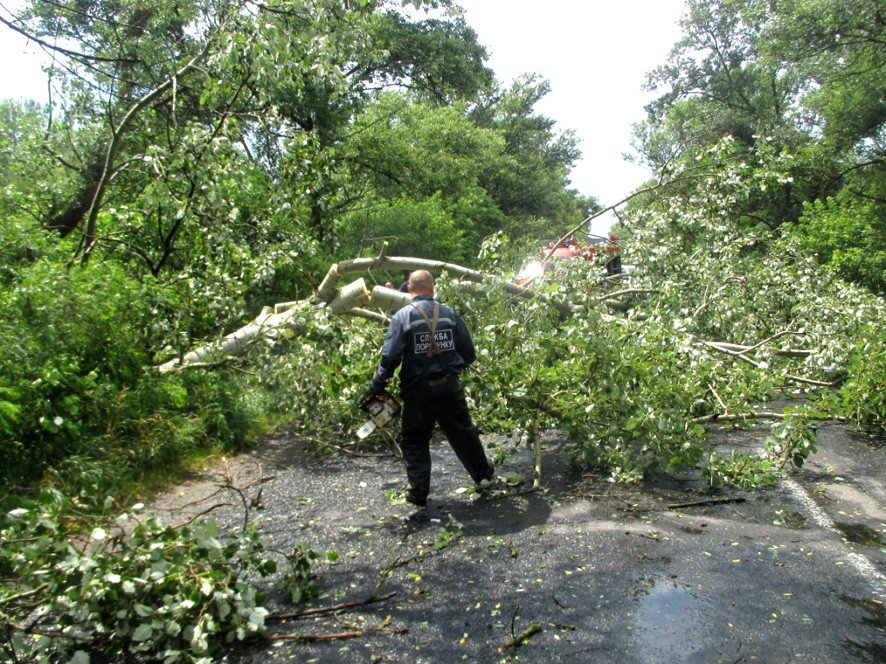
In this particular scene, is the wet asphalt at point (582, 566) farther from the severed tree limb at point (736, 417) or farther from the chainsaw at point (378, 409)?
the chainsaw at point (378, 409)

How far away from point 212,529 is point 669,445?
3504mm

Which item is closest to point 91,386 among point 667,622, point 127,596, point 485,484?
point 127,596

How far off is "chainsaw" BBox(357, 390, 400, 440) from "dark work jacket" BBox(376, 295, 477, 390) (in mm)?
171

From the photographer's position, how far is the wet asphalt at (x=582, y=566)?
3125 mm

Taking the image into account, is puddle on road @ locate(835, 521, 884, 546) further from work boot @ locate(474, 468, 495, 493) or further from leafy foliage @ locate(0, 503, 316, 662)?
leafy foliage @ locate(0, 503, 316, 662)

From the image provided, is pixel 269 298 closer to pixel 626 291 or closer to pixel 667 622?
pixel 626 291

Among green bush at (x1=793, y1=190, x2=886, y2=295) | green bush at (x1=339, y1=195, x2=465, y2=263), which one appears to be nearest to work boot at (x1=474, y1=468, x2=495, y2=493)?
green bush at (x1=339, y1=195, x2=465, y2=263)

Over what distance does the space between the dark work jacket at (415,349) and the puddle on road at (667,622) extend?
1.97m

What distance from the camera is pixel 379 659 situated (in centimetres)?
308

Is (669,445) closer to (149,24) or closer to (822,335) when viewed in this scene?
(822,335)

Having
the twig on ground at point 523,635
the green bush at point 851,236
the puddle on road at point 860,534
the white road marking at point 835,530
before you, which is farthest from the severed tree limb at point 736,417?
the green bush at point 851,236

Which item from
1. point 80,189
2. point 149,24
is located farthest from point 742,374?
point 149,24

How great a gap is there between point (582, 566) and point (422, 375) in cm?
169

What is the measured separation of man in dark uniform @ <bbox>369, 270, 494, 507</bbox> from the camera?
16.5ft
